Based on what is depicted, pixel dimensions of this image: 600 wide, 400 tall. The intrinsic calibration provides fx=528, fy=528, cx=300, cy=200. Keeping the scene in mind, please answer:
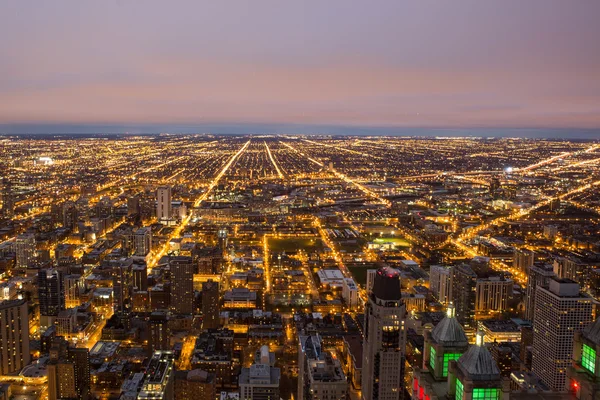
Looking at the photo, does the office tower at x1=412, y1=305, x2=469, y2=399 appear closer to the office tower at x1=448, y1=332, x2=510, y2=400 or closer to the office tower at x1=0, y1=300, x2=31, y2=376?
the office tower at x1=448, y1=332, x2=510, y2=400

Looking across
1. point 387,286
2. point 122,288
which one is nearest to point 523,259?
point 387,286

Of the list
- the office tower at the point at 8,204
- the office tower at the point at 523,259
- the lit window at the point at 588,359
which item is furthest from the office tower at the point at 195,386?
the office tower at the point at 8,204

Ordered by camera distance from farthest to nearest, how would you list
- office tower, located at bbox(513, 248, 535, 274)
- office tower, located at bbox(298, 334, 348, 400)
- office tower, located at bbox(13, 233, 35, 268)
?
1. office tower, located at bbox(13, 233, 35, 268)
2. office tower, located at bbox(513, 248, 535, 274)
3. office tower, located at bbox(298, 334, 348, 400)

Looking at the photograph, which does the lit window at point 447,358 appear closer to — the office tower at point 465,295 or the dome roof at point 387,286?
the dome roof at point 387,286

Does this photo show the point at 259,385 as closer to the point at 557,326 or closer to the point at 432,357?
the point at 557,326

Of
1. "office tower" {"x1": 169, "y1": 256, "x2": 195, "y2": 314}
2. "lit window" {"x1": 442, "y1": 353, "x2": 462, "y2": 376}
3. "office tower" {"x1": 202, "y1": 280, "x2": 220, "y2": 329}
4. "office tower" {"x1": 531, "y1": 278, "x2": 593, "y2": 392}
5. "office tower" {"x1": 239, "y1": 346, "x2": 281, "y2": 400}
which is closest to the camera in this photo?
"lit window" {"x1": 442, "y1": 353, "x2": 462, "y2": 376}

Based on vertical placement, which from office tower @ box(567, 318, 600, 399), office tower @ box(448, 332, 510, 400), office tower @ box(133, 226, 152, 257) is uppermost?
office tower @ box(567, 318, 600, 399)

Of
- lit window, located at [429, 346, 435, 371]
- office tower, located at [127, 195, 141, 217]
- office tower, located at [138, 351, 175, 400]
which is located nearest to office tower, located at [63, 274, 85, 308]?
office tower, located at [138, 351, 175, 400]
